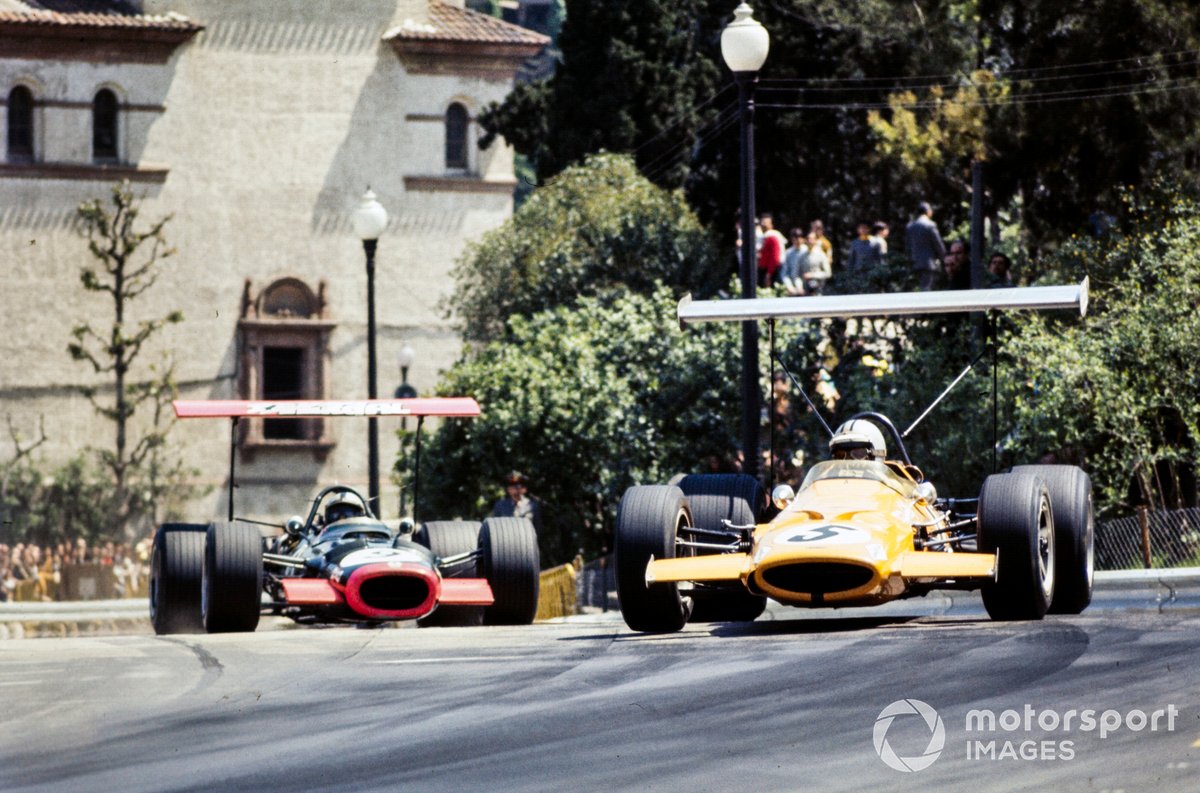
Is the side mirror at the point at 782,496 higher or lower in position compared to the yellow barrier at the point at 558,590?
higher

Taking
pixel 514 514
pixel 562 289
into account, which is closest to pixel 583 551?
pixel 562 289

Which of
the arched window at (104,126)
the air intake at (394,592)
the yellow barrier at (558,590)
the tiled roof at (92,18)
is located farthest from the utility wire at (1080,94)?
the arched window at (104,126)

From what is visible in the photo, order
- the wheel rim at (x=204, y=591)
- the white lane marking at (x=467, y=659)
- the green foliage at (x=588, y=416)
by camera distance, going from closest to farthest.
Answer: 1. the white lane marking at (x=467, y=659)
2. the wheel rim at (x=204, y=591)
3. the green foliage at (x=588, y=416)

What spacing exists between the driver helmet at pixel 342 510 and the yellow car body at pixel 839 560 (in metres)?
6.09

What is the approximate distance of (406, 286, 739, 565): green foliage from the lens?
111ft

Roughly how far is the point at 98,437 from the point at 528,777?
1725 inches

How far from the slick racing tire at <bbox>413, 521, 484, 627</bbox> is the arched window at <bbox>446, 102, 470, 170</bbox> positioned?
3479 centimetres

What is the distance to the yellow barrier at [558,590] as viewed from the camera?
1106 inches

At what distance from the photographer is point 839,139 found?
4481 centimetres

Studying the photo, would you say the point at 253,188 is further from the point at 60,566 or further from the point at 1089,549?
the point at 1089,549

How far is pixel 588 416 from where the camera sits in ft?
113

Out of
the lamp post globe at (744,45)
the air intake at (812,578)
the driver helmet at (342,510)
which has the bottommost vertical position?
the air intake at (812,578)

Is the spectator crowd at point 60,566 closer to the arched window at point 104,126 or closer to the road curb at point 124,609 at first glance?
the road curb at point 124,609

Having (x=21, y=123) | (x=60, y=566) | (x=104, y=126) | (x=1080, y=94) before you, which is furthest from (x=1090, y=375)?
(x=21, y=123)
